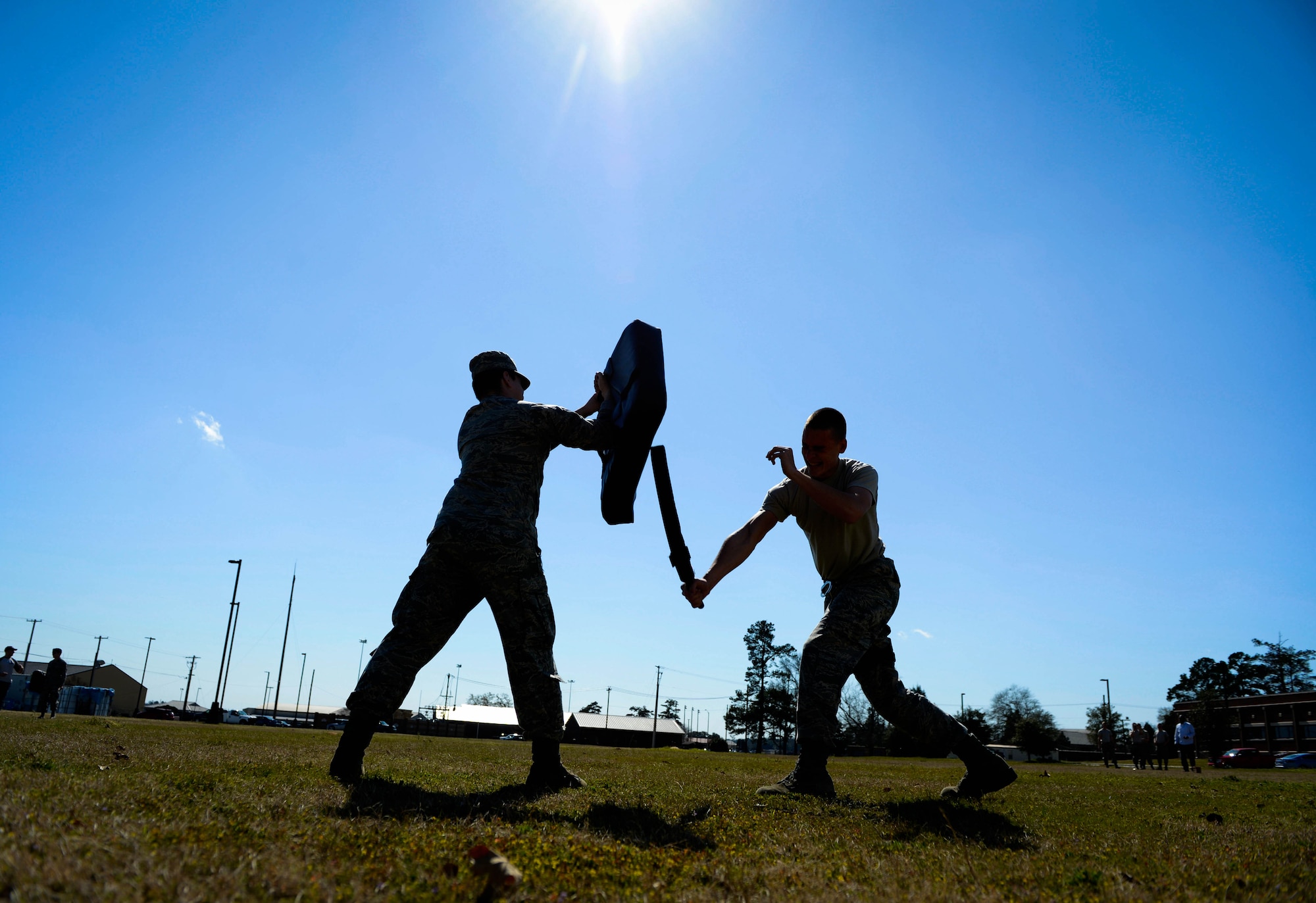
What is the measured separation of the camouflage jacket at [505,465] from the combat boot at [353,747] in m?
1.06

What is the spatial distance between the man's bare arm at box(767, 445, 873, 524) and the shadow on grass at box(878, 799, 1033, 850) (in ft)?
5.56

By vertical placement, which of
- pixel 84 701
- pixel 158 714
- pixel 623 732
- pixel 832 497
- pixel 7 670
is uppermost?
pixel 832 497

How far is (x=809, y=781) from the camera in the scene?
4566 mm

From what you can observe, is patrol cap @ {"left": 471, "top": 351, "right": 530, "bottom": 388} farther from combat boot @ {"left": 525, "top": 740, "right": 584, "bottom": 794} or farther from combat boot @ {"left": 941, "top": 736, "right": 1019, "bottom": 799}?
combat boot @ {"left": 941, "top": 736, "right": 1019, "bottom": 799}

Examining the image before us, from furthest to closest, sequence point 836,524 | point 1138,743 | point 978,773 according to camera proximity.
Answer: point 1138,743 → point 836,524 → point 978,773

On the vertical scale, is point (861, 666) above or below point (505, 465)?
below

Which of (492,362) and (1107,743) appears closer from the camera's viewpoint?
(492,362)

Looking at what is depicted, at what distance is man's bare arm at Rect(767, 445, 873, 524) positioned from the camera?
4.79 meters

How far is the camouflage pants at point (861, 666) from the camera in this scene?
4734mm

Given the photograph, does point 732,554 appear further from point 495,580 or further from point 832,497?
point 495,580

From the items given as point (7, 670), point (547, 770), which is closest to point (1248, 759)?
point (547, 770)

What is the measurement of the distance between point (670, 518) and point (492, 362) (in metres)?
1.57

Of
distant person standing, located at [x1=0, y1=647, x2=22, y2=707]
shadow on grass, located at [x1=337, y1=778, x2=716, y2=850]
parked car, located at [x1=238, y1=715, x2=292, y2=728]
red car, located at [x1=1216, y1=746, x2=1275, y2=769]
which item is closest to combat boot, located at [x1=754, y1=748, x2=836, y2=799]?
shadow on grass, located at [x1=337, y1=778, x2=716, y2=850]

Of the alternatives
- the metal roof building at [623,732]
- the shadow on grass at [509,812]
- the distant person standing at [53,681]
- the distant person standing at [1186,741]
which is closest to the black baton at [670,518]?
the shadow on grass at [509,812]
